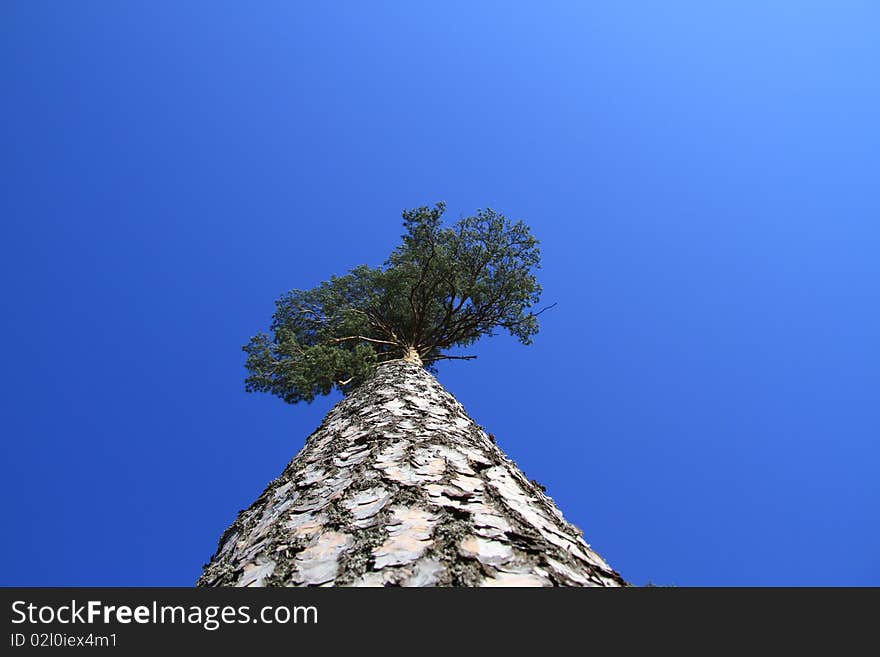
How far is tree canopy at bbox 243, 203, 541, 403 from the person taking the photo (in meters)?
10.3

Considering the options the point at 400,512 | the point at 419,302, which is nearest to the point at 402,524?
the point at 400,512

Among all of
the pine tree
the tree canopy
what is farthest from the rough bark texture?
the tree canopy

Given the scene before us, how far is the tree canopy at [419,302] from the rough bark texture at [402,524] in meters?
5.85

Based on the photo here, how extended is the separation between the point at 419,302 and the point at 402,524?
840 cm

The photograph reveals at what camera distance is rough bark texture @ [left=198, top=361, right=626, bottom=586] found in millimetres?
2133

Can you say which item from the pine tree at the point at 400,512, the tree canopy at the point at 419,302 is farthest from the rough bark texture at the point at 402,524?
the tree canopy at the point at 419,302

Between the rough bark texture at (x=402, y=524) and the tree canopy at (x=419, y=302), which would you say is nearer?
the rough bark texture at (x=402, y=524)

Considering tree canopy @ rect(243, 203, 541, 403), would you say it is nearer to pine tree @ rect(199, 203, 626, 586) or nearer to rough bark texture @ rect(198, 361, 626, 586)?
pine tree @ rect(199, 203, 626, 586)

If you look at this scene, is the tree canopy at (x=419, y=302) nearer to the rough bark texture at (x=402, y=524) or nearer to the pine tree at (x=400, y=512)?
the pine tree at (x=400, y=512)

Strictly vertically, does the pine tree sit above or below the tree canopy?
below

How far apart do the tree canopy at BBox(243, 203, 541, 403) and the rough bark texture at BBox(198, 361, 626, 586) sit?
5.85 m

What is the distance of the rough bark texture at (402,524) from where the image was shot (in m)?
2.13

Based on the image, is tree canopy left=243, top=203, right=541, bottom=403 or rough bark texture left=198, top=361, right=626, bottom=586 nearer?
rough bark texture left=198, top=361, right=626, bottom=586
